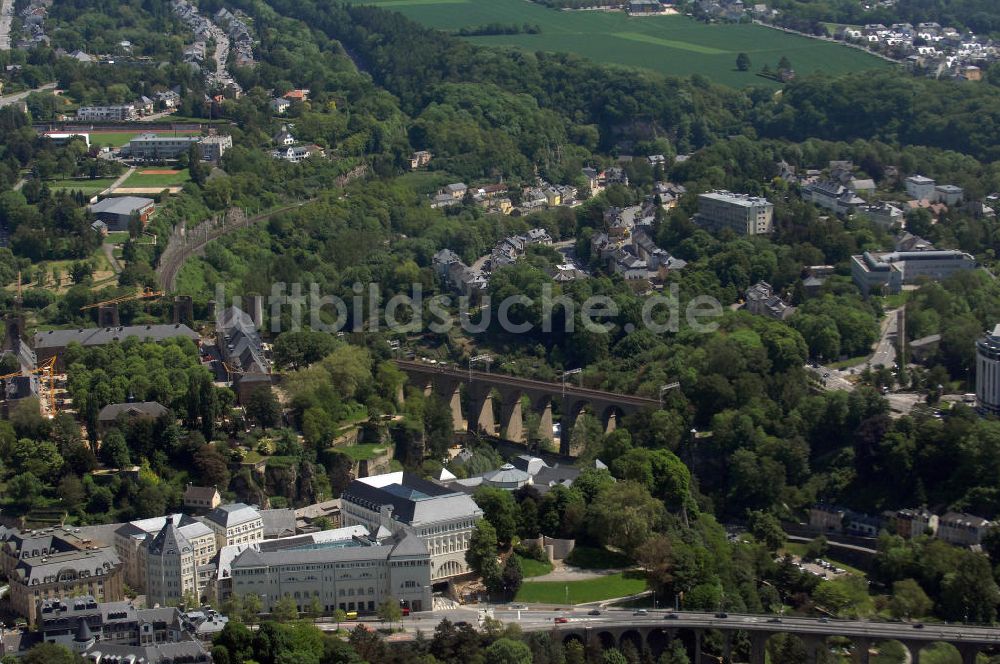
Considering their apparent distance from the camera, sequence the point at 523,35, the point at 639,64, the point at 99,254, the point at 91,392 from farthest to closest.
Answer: the point at 523,35
the point at 639,64
the point at 99,254
the point at 91,392

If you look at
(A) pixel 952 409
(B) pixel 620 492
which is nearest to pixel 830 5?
(A) pixel 952 409

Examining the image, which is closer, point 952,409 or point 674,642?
point 674,642

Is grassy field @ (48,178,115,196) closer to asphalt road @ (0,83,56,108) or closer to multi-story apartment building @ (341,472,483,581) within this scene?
asphalt road @ (0,83,56,108)

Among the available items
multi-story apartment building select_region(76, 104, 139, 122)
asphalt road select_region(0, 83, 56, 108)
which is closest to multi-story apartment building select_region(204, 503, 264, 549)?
multi-story apartment building select_region(76, 104, 139, 122)

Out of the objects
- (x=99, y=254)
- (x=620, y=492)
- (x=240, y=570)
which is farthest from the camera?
(x=99, y=254)

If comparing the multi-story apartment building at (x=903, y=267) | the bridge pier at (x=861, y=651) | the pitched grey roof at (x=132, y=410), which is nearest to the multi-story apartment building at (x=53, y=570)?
the pitched grey roof at (x=132, y=410)

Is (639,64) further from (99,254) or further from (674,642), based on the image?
(674,642)

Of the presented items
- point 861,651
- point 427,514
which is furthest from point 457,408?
point 861,651
